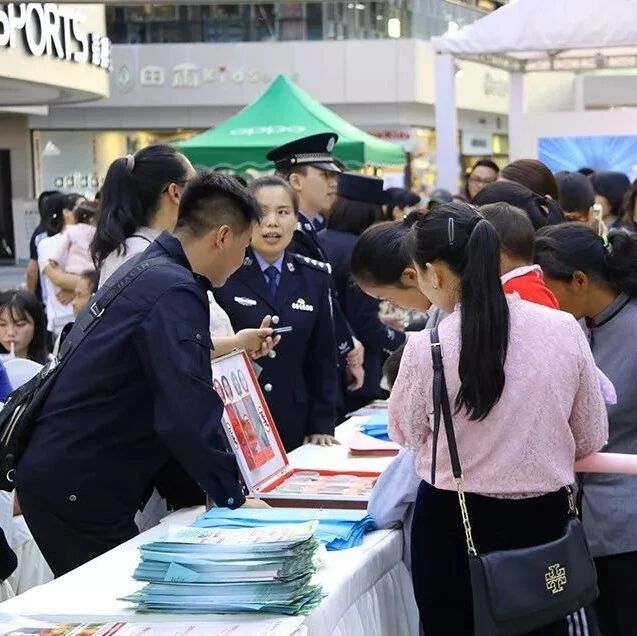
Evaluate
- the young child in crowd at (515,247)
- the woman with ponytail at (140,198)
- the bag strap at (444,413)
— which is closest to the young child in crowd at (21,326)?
the woman with ponytail at (140,198)

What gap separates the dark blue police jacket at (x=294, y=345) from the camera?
4.74 m

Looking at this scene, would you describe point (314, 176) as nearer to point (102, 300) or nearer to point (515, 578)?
point (102, 300)

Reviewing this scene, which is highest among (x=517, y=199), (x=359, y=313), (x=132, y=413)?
(x=517, y=199)

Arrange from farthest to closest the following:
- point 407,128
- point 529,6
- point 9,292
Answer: point 407,128 < point 529,6 < point 9,292

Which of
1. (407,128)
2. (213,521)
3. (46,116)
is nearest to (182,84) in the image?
(46,116)

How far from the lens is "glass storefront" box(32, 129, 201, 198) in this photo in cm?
2817

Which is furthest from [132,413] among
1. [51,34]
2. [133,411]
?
[51,34]

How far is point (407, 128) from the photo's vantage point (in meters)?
27.2

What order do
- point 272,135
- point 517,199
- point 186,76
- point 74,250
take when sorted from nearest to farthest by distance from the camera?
point 517,199 < point 74,250 < point 272,135 < point 186,76

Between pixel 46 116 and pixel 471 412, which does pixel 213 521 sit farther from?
pixel 46 116

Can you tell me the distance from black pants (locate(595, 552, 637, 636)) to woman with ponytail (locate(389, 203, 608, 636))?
20.6 inches

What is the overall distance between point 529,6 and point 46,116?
1928cm

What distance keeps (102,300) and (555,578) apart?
128 cm

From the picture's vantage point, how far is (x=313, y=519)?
3.42 m
